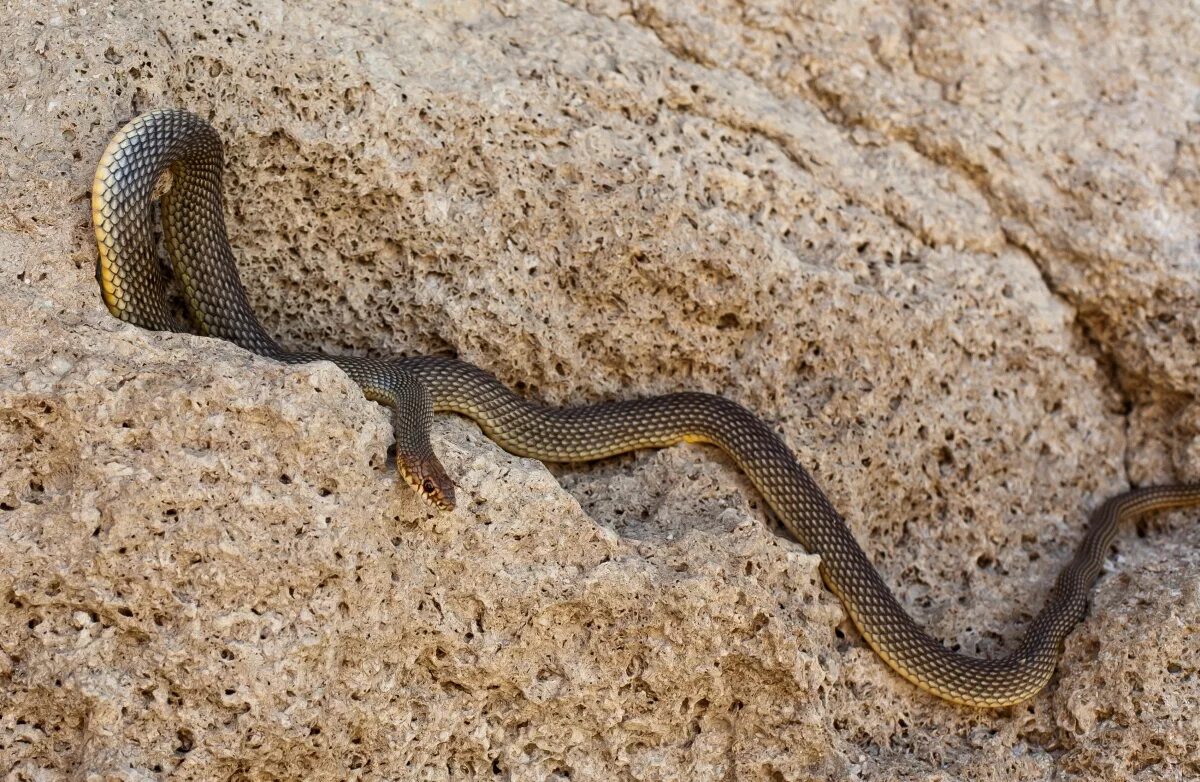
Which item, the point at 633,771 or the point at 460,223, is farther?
the point at 460,223

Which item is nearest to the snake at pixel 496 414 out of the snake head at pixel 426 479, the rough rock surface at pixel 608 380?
the snake head at pixel 426 479

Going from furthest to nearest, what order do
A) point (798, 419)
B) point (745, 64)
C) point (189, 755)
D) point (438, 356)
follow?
point (745, 64) < point (798, 419) < point (438, 356) < point (189, 755)

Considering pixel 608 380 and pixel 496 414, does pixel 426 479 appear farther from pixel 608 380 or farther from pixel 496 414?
pixel 608 380

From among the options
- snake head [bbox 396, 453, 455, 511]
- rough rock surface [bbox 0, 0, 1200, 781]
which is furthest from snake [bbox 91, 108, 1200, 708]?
rough rock surface [bbox 0, 0, 1200, 781]

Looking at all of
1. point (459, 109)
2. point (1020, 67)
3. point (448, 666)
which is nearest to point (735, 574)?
point (448, 666)

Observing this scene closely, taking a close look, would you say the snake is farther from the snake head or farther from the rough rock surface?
the rough rock surface

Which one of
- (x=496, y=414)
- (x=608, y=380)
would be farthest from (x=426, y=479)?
(x=608, y=380)

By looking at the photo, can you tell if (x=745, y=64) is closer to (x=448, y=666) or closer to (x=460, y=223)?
(x=460, y=223)

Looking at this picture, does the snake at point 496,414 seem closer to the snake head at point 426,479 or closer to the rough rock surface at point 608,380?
the snake head at point 426,479
